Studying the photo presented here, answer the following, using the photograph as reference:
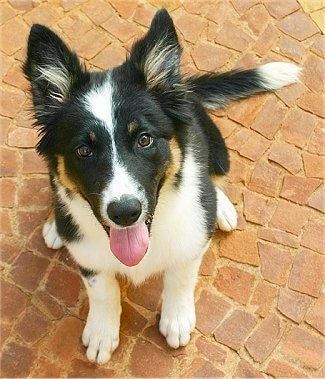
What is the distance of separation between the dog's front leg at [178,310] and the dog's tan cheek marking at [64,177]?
2.87 feet

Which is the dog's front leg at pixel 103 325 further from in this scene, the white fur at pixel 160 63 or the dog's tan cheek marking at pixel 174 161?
the white fur at pixel 160 63

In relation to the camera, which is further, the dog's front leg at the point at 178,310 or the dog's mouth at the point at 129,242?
the dog's front leg at the point at 178,310

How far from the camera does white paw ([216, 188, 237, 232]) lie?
14.1ft

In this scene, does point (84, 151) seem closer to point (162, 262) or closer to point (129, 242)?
point (129, 242)

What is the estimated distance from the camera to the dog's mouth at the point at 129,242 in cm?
321

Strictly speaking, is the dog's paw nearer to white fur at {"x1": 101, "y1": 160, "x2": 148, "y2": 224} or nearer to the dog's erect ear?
white fur at {"x1": 101, "y1": 160, "x2": 148, "y2": 224}

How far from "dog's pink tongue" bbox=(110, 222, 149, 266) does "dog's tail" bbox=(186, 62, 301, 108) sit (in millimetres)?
1302

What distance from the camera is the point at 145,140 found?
3055mm

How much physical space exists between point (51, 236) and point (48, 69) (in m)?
1.48

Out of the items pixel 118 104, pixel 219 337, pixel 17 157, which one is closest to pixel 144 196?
pixel 118 104

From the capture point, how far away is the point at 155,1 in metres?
5.62

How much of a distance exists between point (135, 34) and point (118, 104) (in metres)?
2.63

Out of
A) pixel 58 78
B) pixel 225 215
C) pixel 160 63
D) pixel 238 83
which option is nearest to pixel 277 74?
pixel 238 83

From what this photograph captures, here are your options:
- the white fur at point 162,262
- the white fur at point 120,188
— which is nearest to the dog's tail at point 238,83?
the white fur at point 162,262
